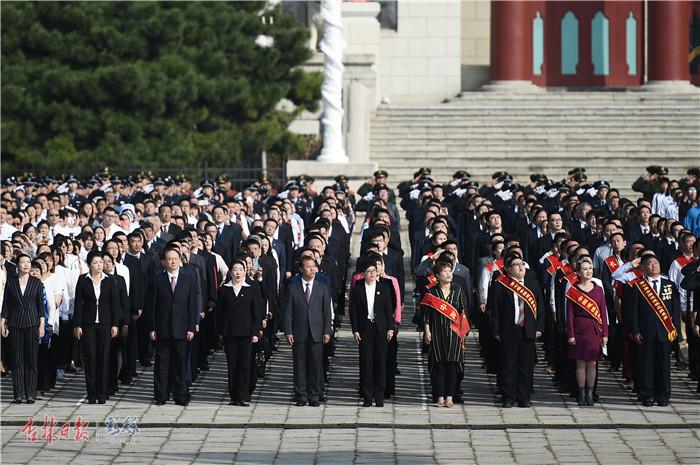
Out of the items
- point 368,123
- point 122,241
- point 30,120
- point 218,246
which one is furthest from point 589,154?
point 122,241

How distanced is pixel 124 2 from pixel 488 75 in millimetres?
12449

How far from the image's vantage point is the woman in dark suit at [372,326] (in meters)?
16.5

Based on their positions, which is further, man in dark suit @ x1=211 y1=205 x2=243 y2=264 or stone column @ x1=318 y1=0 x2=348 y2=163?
stone column @ x1=318 y1=0 x2=348 y2=163

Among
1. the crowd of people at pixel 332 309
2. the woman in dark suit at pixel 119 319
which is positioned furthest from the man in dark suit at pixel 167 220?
the woman in dark suit at pixel 119 319

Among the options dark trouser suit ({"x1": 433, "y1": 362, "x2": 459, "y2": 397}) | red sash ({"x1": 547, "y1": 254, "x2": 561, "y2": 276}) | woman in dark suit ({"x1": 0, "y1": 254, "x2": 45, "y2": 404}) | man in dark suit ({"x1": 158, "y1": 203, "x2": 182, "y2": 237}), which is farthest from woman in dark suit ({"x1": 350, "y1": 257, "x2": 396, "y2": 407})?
man in dark suit ({"x1": 158, "y1": 203, "x2": 182, "y2": 237})

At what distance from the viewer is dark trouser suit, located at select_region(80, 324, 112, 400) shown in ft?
55.1

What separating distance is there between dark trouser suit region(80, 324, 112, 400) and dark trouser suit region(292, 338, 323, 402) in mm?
1988

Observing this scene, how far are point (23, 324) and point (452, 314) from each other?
445cm

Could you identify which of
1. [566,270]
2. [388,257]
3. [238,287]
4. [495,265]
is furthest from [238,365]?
[566,270]

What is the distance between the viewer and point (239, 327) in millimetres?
16688

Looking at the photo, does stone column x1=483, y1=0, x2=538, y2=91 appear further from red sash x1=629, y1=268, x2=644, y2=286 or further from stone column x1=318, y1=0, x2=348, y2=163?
red sash x1=629, y1=268, x2=644, y2=286

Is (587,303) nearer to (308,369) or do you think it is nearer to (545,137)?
(308,369)

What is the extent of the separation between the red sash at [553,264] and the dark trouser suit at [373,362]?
8.15 feet

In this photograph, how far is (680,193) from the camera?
25.3 meters
